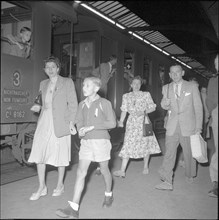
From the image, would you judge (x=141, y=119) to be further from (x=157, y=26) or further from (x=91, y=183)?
(x=157, y=26)

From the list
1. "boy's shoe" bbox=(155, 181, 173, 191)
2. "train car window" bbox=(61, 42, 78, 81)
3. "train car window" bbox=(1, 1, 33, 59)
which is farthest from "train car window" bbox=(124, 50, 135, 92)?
"boy's shoe" bbox=(155, 181, 173, 191)

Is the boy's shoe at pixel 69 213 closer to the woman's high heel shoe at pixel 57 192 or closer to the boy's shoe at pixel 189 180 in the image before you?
the woman's high heel shoe at pixel 57 192

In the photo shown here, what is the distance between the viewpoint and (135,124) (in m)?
3.80

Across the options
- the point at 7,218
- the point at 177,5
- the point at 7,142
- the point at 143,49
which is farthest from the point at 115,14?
the point at 143,49

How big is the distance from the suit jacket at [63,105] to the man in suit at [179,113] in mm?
1062

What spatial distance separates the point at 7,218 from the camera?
216 cm

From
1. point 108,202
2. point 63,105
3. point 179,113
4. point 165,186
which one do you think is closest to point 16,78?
point 63,105

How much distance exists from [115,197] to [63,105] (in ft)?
3.51

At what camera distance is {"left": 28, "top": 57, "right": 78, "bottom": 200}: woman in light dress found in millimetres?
2717

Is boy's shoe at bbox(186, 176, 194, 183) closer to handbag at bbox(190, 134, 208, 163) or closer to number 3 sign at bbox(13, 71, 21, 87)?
handbag at bbox(190, 134, 208, 163)

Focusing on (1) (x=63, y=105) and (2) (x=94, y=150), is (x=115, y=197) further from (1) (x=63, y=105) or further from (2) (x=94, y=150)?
(1) (x=63, y=105)

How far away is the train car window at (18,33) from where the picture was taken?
3.39m

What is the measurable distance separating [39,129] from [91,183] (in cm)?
103

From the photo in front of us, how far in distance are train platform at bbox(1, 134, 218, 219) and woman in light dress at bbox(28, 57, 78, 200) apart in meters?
0.24
